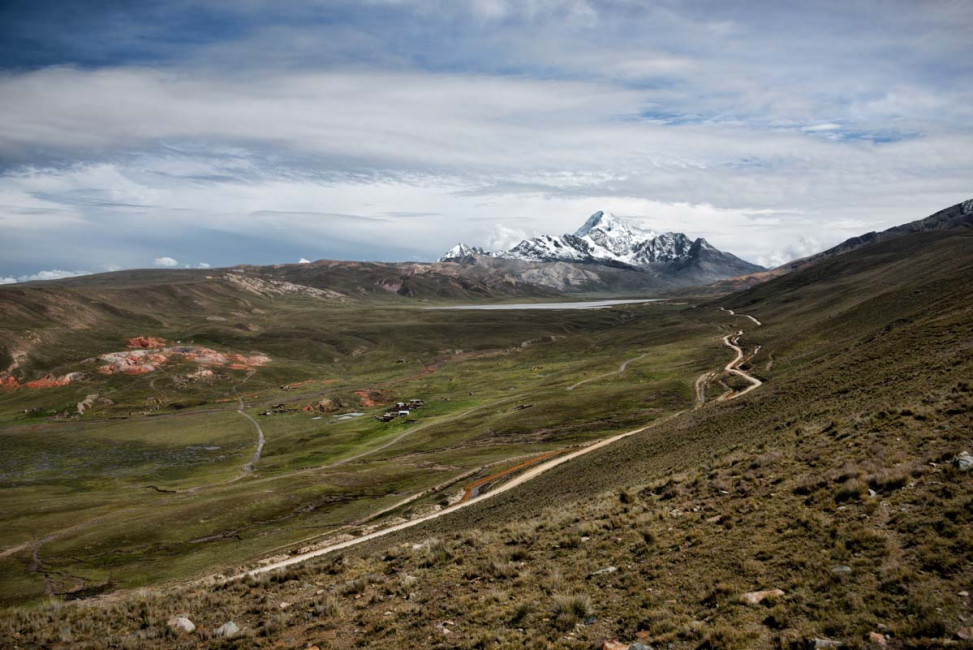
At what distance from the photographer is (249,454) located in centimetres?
11694

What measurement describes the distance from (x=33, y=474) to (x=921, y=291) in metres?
192

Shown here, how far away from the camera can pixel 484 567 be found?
23.2 m

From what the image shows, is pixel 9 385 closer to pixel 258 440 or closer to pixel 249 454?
pixel 258 440

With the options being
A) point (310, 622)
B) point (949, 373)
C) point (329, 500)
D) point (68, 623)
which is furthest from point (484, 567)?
point (329, 500)

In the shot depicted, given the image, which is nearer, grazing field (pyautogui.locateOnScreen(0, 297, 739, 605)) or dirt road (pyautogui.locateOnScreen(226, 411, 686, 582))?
dirt road (pyautogui.locateOnScreen(226, 411, 686, 582))

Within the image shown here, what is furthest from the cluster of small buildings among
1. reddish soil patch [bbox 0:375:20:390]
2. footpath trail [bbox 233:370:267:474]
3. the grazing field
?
reddish soil patch [bbox 0:375:20:390]

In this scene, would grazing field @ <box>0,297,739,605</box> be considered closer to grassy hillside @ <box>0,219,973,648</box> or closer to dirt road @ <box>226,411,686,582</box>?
dirt road @ <box>226,411,686,582</box>

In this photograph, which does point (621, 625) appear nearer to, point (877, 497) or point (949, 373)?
point (877, 497)

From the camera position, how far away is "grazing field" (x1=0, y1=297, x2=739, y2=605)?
5784 centimetres

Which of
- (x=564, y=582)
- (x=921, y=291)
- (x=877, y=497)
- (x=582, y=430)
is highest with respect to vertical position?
(x=921, y=291)

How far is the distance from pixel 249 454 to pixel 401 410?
41506 mm

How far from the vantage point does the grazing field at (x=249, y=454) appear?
190ft

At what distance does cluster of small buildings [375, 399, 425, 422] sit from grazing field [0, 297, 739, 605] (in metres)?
3.30

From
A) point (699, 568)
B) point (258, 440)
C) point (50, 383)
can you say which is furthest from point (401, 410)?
point (50, 383)
